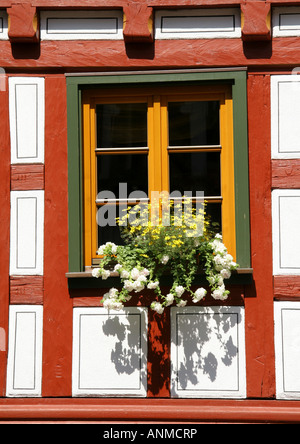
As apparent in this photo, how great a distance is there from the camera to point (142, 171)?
570 cm

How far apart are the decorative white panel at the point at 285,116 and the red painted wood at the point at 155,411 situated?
204cm

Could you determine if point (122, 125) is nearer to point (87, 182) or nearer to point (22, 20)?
point (87, 182)

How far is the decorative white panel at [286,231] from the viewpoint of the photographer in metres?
5.39

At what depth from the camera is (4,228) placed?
18.1 ft

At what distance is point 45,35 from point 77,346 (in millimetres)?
2616

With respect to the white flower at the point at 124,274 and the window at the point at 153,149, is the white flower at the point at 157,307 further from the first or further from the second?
the window at the point at 153,149

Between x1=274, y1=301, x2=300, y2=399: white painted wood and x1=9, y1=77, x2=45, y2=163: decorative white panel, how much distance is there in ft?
7.80

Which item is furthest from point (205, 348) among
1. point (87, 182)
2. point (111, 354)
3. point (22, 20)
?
point (22, 20)

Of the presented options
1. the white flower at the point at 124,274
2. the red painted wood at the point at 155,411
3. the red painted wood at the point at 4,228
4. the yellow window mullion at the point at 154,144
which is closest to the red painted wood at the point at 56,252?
the red painted wood at the point at 155,411

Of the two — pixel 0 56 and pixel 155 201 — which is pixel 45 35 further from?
pixel 155 201

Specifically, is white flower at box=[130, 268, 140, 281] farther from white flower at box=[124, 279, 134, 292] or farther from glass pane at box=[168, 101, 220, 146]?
glass pane at box=[168, 101, 220, 146]

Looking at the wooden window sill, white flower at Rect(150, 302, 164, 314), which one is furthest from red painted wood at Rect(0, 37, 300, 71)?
white flower at Rect(150, 302, 164, 314)

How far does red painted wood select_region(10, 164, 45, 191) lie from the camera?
18.2 ft
